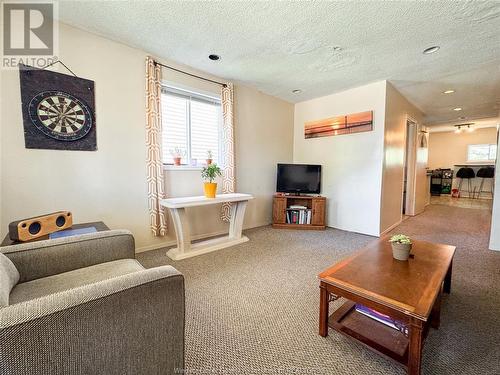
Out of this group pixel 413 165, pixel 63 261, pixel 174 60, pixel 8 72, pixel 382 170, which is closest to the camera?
pixel 63 261

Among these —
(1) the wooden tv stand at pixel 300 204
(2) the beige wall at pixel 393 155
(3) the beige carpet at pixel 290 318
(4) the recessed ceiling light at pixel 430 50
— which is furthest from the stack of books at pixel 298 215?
(4) the recessed ceiling light at pixel 430 50

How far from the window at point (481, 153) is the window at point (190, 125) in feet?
32.8

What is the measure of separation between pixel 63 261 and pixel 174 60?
105 inches

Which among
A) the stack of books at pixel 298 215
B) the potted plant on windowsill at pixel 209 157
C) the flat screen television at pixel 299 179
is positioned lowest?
the stack of books at pixel 298 215

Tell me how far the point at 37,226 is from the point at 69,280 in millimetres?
734

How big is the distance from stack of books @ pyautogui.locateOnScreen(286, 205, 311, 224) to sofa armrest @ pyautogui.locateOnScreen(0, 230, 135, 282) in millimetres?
2998

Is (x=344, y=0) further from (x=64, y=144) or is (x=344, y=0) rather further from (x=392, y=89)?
(x=64, y=144)

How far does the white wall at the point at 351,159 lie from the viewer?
3.59 m

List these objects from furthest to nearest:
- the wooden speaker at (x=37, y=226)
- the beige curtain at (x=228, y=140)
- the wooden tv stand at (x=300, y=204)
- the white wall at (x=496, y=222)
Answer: the wooden tv stand at (x=300, y=204), the beige curtain at (x=228, y=140), the white wall at (x=496, y=222), the wooden speaker at (x=37, y=226)

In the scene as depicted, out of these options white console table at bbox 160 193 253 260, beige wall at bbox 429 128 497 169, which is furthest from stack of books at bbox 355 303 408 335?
beige wall at bbox 429 128 497 169

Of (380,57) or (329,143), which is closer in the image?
(380,57)

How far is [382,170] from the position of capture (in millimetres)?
3562

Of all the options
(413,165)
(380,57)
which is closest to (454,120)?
(413,165)

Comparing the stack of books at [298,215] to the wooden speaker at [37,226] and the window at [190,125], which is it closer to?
the window at [190,125]
